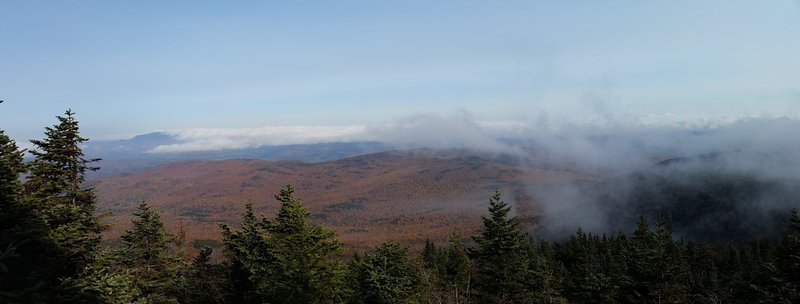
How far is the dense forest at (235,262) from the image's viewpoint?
13062 millimetres

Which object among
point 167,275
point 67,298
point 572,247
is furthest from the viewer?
point 572,247

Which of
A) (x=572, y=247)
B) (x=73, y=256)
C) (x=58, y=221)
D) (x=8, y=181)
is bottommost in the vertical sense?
(x=572, y=247)

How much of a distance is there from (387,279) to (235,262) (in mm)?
11421

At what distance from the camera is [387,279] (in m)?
31.4

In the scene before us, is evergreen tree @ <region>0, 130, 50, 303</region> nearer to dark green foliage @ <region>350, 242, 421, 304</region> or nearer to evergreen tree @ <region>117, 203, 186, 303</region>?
evergreen tree @ <region>117, 203, 186, 303</region>

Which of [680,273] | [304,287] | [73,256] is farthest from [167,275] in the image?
[680,273]

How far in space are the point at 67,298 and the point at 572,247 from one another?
111 m

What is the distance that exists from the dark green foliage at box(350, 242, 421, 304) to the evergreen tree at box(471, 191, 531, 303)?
4.98 metres

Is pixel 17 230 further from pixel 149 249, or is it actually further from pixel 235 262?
pixel 235 262

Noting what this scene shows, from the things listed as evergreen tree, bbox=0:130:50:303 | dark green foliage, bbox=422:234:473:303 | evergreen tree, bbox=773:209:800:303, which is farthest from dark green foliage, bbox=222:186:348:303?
evergreen tree, bbox=773:209:800:303

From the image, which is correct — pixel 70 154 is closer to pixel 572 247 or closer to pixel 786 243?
pixel 786 243

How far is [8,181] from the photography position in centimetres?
1297

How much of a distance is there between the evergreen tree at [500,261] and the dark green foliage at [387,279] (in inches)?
196

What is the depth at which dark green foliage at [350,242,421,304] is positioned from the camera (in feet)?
102
